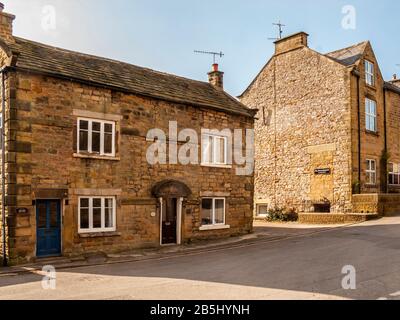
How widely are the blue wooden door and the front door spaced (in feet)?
14.6

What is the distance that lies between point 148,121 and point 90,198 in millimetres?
3904

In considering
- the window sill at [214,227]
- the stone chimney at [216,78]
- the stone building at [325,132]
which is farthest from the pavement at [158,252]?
the stone chimney at [216,78]

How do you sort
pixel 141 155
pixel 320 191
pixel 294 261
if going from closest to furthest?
pixel 294 261 < pixel 141 155 < pixel 320 191

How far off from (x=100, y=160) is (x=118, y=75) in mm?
3864

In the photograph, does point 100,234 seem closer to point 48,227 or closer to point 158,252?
point 48,227

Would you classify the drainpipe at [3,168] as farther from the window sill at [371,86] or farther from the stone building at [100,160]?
the window sill at [371,86]

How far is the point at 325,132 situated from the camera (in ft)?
81.1

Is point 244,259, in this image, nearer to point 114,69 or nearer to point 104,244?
point 104,244

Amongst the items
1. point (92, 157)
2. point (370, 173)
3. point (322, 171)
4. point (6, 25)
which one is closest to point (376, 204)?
point (370, 173)

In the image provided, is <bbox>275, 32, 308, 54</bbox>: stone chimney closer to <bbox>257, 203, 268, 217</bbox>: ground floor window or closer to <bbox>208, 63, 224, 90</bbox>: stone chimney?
<bbox>208, 63, 224, 90</bbox>: stone chimney

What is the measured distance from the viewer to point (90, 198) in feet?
48.1

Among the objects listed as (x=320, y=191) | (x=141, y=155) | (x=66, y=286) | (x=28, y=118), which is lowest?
(x=66, y=286)

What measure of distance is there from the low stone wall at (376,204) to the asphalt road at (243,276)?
7.44 metres
